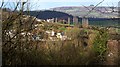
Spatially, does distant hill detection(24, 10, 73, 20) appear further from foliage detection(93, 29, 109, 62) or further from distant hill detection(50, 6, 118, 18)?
foliage detection(93, 29, 109, 62)

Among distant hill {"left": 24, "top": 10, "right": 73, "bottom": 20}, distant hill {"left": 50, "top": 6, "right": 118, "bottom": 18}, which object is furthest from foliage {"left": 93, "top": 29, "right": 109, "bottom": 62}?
distant hill {"left": 24, "top": 10, "right": 73, "bottom": 20}

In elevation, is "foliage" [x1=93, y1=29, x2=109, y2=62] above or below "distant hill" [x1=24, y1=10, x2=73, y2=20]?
below

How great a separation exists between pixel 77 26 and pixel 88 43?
35cm

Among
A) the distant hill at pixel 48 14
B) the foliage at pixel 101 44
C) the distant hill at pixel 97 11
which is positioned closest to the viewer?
the distant hill at pixel 48 14

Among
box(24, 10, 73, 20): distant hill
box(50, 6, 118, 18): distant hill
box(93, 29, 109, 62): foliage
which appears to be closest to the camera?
box(24, 10, 73, 20): distant hill

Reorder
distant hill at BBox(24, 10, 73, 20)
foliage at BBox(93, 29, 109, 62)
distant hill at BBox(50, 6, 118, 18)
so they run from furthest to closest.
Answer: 1. foliage at BBox(93, 29, 109, 62)
2. distant hill at BBox(50, 6, 118, 18)
3. distant hill at BBox(24, 10, 73, 20)

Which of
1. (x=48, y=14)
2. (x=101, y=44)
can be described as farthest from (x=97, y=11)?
(x=48, y=14)

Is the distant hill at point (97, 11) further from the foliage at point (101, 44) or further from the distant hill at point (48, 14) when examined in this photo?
the foliage at point (101, 44)

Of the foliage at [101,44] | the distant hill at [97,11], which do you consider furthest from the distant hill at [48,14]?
the foliage at [101,44]

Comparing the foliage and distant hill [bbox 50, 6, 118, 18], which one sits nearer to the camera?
distant hill [bbox 50, 6, 118, 18]

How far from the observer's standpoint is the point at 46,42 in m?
5.53

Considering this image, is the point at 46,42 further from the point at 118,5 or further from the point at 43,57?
the point at 118,5

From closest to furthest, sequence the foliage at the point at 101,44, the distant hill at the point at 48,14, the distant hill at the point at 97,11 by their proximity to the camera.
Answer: the distant hill at the point at 48,14, the distant hill at the point at 97,11, the foliage at the point at 101,44

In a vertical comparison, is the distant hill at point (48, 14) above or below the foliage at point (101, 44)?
above
